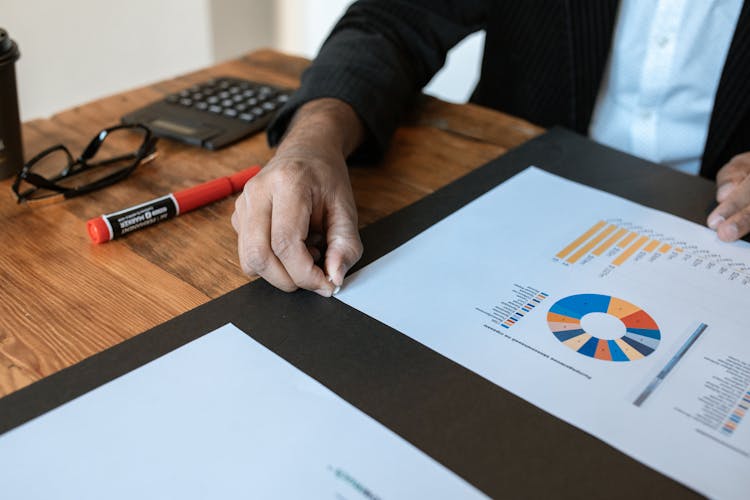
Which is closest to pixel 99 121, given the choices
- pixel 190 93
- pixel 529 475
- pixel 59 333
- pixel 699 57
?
pixel 190 93

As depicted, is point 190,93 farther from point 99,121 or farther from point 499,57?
point 499,57

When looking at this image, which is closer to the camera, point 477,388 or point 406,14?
point 477,388

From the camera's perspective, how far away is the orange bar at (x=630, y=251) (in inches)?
25.7

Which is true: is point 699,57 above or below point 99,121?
above

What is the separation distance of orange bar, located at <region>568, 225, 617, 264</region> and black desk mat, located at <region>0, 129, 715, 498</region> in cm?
17

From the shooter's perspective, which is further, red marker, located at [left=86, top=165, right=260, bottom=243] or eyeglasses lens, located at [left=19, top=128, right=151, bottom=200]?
eyeglasses lens, located at [left=19, top=128, right=151, bottom=200]

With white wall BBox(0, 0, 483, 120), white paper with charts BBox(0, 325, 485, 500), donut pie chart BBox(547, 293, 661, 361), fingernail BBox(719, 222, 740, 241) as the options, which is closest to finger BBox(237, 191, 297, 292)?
white paper with charts BBox(0, 325, 485, 500)

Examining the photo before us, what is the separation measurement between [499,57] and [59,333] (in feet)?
2.88

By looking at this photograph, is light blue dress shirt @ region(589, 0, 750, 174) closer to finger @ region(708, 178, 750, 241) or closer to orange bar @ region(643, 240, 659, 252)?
finger @ region(708, 178, 750, 241)

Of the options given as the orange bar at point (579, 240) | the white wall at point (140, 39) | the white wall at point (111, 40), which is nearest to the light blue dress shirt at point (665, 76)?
the orange bar at point (579, 240)

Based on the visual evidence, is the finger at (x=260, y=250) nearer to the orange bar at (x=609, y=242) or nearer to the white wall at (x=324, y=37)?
the orange bar at (x=609, y=242)

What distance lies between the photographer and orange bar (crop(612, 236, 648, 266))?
653 millimetres

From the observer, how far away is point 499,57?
1.17 meters

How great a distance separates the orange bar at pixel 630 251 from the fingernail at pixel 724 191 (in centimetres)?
14
